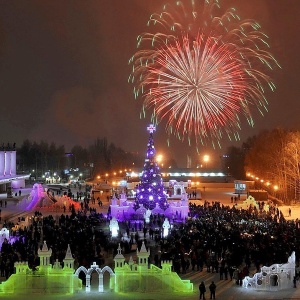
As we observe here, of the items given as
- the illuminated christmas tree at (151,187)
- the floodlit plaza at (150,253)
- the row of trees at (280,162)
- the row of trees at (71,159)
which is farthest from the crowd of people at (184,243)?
the row of trees at (71,159)

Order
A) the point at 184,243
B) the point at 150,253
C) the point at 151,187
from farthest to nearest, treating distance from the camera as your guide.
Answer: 1. the point at 151,187
2. the point at 150,253
3. the point at 184,243

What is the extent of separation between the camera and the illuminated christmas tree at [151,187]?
31359 millimetres

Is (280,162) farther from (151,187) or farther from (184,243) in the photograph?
(184,243)

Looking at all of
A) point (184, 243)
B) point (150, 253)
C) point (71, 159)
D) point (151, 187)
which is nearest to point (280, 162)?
point (151, 187)

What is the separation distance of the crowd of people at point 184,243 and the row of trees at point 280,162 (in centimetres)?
1827

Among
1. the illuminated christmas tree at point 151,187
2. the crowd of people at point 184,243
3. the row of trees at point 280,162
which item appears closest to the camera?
the crowd of people at point 184,243

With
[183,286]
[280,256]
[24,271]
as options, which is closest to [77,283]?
[24,271]

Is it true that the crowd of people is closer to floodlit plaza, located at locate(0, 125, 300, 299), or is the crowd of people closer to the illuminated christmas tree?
floodlit plaza, located at locate(0, 125, 300, 299)

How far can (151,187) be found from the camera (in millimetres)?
31469

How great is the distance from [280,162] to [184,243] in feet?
98.8

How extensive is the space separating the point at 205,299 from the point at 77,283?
3.53m

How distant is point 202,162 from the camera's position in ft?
378

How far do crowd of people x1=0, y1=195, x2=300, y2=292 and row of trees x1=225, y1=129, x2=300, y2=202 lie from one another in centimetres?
1827

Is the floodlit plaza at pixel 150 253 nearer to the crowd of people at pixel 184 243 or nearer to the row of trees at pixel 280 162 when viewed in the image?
the crowd of people at pixel 184 243
